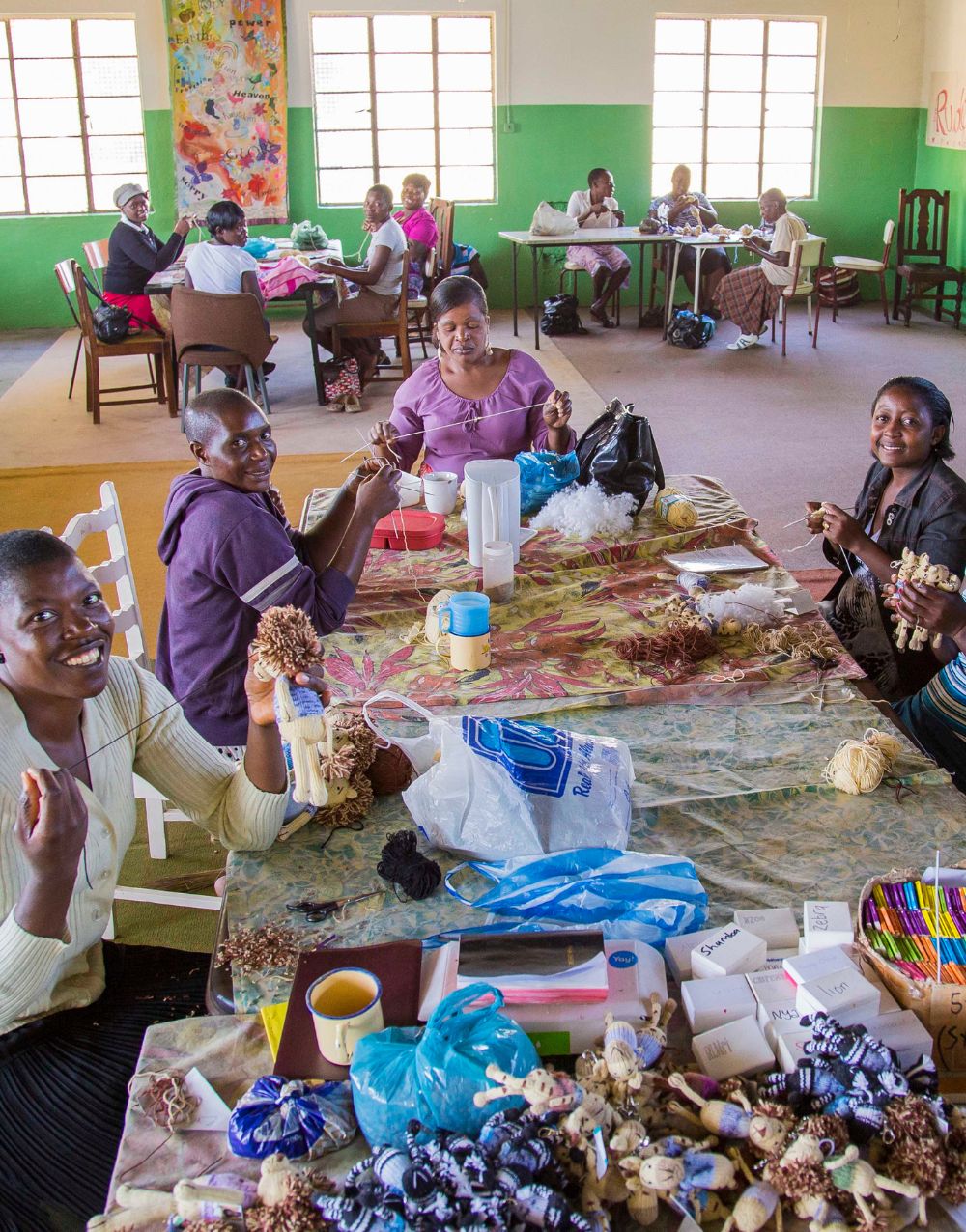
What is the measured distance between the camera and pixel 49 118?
990cm

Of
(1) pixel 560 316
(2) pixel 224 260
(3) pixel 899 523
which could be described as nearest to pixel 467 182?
(1) pixel 560 316

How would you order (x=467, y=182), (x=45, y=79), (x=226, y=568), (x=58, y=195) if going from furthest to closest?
(x=467, y=182) < (x=58, y=195) < (x=45, y=79) < (x=226, y=568)

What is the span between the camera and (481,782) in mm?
1733

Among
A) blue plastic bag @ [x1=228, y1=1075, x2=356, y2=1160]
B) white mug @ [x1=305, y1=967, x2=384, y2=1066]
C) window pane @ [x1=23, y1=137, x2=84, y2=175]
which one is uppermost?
window pane @ [x1=23, y1=137, x2=84, y2=175]

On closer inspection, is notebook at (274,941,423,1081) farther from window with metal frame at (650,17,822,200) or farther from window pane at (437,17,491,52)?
window with metal frame at (650,17,822,200)

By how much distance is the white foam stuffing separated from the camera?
9.95ft

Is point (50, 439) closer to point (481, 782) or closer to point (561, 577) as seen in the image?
point (561, 577)

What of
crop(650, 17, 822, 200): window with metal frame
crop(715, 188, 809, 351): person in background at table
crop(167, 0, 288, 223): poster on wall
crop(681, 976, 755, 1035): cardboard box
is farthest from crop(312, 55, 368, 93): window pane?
crop(681, 976, 755, 1035): cardboard box

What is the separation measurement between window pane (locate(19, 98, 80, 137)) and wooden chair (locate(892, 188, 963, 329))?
7264 mm

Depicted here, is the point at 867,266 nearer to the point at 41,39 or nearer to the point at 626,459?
the point at 41,39

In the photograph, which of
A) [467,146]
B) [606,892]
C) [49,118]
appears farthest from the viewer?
[467,146]

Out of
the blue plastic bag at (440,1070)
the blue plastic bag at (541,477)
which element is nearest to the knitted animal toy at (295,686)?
the blue plastic bag at (440,1070)

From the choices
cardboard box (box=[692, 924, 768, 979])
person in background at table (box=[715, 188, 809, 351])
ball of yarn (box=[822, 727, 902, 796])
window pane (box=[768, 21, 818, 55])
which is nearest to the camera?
cardboard box (box=[692, 924, 768, 979])

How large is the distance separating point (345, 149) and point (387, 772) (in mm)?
9618
